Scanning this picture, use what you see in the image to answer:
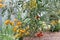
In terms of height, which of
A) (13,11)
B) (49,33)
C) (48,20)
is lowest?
(49,33)

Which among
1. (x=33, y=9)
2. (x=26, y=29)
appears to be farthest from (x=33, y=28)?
(x=33, y=9)

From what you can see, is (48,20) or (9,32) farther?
(9,32)

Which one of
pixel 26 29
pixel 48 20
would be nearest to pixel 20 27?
pixel 26 29

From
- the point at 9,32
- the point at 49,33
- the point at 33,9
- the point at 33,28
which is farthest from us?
the point at 49,33

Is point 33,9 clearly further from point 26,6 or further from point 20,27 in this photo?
point 20,27

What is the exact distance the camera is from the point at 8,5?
445cm

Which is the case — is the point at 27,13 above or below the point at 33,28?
above

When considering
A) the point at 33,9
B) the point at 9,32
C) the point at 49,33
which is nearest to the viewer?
the point at 33,9

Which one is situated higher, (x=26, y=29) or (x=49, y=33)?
(x=26, y=29)

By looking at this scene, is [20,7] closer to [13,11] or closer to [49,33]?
[13,11]

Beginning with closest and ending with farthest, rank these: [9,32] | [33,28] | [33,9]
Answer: [33,9], [33,28], [9,32]

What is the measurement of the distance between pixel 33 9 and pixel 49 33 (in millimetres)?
3300

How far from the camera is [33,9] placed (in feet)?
14.4

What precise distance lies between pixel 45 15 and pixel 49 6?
0.79 ft
